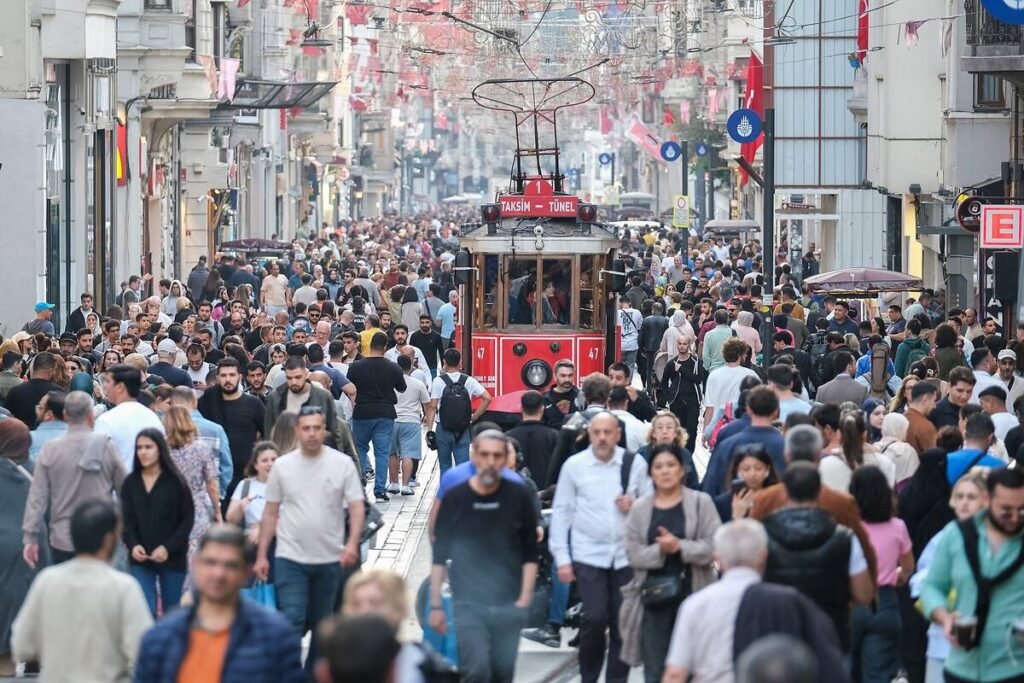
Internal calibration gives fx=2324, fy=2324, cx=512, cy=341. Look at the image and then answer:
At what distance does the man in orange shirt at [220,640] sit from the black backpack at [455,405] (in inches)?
443

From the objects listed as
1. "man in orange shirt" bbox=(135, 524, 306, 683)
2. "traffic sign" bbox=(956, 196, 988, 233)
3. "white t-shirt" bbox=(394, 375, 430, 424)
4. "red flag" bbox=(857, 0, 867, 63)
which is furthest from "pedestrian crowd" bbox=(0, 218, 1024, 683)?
"red flag" bbox=(857, 0, 867, 63)

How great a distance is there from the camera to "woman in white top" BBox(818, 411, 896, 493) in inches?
453

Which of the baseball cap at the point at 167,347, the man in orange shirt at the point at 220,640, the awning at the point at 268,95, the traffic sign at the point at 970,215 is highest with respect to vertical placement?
the awning at the point at 268,95

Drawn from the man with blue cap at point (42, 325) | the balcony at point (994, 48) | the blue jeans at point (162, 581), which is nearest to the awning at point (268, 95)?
the balcony at point (994, 48)

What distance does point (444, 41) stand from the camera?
11150 cm

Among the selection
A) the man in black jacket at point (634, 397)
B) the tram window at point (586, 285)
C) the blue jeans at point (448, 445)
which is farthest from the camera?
the tram window at point (586, 285)

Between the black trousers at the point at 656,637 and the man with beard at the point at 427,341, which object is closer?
the black trousers at the point at 656,637

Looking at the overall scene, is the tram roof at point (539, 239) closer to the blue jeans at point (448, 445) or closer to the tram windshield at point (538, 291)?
the tram windshield at point (538, 291)

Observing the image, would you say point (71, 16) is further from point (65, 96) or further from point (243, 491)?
point (243, 491)

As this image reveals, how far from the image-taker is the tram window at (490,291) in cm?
2302

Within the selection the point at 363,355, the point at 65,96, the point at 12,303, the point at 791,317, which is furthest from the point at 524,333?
the point at 65,96

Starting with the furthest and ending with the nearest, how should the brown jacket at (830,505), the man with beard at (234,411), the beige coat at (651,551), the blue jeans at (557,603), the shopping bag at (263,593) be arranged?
the man with beard at (234,411) → the blue jeans at (557,603) → the shopping bag at (263,593) → the beige coat at (651,551) → the brown jacket at (830,505)

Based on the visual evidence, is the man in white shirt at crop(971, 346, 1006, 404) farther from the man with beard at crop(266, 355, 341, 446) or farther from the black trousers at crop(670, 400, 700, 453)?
the man with beard at crop(266, 355, 341, 446)

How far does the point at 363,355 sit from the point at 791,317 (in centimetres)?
671
